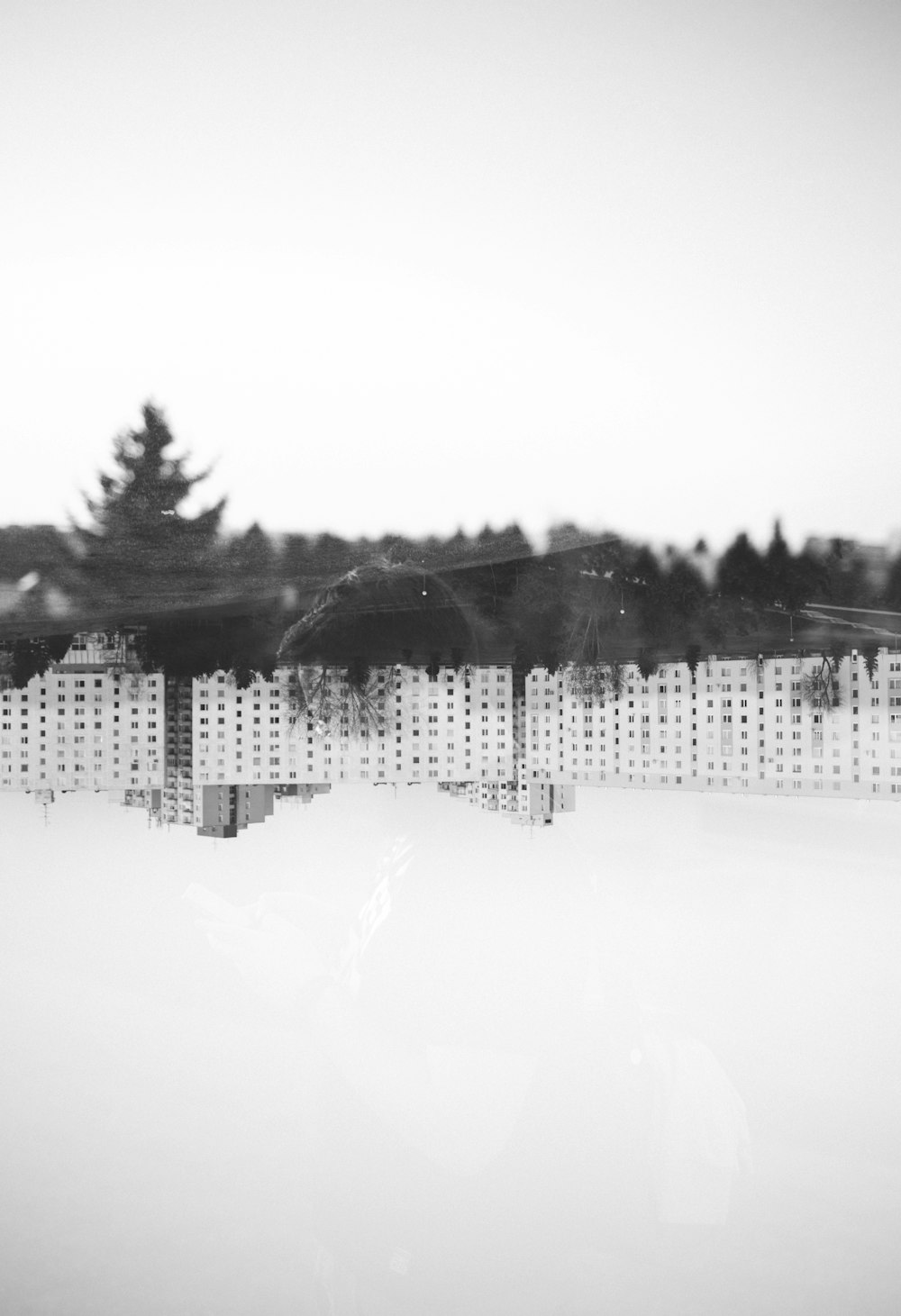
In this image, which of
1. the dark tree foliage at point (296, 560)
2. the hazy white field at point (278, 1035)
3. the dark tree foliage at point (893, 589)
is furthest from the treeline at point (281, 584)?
the hazy white field at point (278, 1035)

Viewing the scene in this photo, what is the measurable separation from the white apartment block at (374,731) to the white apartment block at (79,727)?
0.09 meters

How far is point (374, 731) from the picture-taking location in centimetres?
147

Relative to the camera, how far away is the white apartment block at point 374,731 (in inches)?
57.3

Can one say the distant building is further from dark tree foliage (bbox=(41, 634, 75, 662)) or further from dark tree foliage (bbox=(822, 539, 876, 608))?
dark tree foliage (bbox=(822, 539, 876, 608))

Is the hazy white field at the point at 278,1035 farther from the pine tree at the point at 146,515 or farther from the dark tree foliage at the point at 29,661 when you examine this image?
the pine tree at the point at 146,515

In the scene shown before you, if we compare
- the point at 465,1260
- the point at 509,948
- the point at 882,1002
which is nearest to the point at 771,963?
the point at 882,1002

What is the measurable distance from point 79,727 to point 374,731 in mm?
511

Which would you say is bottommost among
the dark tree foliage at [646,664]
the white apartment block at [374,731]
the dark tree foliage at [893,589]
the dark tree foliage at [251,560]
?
the white apartment block at [374,731]

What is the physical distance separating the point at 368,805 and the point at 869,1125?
1005 millimetres

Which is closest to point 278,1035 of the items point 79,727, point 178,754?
point 178,754

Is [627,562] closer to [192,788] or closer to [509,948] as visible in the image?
[509,948]

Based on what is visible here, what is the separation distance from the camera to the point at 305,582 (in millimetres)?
1450

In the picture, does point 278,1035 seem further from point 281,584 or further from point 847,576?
point 847,576

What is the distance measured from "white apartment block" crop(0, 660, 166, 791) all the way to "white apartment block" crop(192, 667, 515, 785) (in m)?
0.09
